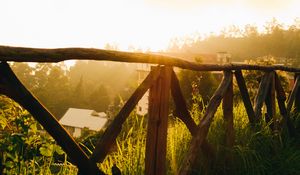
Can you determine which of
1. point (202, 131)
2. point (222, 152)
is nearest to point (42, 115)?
point (202, 131)

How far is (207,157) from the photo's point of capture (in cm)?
410

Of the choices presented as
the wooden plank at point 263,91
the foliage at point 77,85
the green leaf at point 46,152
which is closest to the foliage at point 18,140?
the green leaf at point 46,152

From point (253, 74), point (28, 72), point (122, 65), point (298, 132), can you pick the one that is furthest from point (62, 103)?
point (298, 132)

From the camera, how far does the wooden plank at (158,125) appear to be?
127 inches

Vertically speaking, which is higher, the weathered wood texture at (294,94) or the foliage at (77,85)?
the weathered wood texture at (294,94)

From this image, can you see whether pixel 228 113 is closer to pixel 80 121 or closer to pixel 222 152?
pixel 222 152

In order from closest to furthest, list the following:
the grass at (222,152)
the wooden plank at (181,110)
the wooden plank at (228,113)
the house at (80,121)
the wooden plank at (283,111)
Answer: the wooden plank at (181,110) → the grass at (222,152) → the wooden plank at (228,113) → the wooden plank at (283,111) → the house at (80,121)

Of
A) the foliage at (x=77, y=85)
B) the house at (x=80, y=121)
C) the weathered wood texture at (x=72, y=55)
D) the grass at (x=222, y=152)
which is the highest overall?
the weathered wood texture at (x=72, y=55)

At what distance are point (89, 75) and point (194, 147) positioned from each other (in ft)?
336

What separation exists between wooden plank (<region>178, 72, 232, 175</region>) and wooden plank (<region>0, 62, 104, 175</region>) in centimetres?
109

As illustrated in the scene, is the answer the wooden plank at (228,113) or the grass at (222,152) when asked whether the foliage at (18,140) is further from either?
the wooden plank at (228,113)

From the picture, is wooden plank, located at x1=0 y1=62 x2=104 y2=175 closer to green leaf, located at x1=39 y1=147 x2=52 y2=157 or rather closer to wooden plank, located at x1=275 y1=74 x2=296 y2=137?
green leaf, located at x1=39 y1=147 x2=52 y2=157

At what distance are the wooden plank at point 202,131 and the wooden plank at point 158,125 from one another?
0.37 m

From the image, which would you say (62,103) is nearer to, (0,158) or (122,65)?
(122,65)
